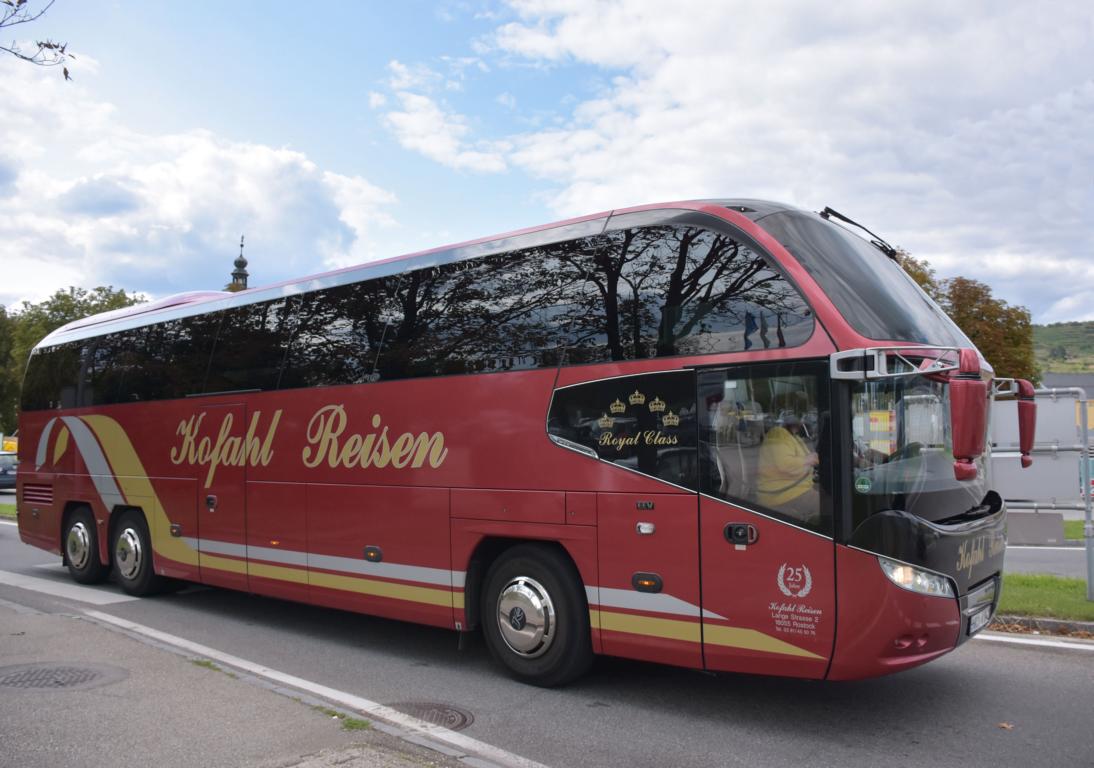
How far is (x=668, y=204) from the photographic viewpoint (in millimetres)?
6625

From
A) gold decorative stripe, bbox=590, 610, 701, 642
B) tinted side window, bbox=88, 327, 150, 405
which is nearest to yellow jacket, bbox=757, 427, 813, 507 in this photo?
gold decorative stripe, bbox=590, 610, 701, 642

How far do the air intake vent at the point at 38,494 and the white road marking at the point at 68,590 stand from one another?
1.07 meters

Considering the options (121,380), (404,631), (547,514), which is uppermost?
(121,380)

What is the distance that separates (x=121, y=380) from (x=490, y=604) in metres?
6.86

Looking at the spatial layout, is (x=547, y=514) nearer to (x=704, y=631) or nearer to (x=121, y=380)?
(x=704, y=631)

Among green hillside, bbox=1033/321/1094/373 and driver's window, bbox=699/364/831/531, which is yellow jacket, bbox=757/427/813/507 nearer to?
driver's window, bbox=699/364/831/531

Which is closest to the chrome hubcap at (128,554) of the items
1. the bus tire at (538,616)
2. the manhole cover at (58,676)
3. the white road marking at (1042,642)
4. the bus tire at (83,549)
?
the bus tire at (83,549)

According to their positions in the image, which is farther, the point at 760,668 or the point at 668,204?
the point at 668,204

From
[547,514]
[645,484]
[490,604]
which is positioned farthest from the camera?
[490,604]

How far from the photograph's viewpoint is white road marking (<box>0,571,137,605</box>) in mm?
11112

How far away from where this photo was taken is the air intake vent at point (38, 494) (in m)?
13.0

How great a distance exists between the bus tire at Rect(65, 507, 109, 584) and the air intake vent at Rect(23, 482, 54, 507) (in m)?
0.66

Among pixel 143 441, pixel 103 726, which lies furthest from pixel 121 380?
pixel 103 726

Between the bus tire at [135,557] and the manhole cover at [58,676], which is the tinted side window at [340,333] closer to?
the manhole cover at [58,676]
